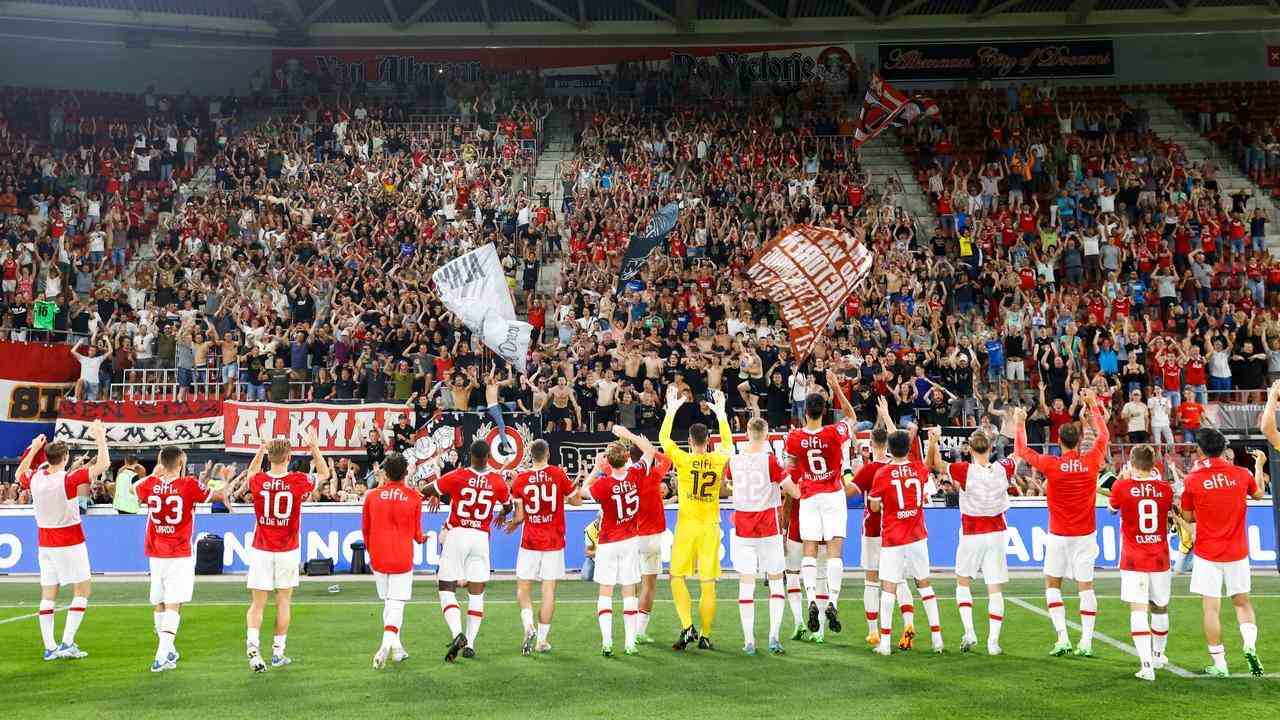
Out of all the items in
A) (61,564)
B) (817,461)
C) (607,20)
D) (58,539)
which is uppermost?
(607,20)

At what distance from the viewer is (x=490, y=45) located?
1631 inches

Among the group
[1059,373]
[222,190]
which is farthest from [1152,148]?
[222,190]

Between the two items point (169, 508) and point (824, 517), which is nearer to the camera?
point (169, 508)

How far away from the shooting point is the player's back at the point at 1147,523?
1114cm

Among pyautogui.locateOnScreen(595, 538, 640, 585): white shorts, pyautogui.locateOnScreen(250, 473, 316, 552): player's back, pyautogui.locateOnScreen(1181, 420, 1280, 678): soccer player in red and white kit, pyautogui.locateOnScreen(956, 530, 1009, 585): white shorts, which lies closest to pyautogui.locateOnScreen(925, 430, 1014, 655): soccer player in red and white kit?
pyautogui.locateOnScreen(956, 530, 1009, 585): white shorts

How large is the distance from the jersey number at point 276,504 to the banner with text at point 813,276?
543 inches

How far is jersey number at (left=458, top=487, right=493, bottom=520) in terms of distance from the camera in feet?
41.2

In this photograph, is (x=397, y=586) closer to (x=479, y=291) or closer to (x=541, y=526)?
(x=541, y=526)

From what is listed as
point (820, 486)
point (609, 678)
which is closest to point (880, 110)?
point (820, 486)

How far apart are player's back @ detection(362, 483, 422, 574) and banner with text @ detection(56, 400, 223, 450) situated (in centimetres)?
1487

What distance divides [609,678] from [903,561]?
137 inches

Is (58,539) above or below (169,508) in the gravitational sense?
below

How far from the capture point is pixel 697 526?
12.9 m

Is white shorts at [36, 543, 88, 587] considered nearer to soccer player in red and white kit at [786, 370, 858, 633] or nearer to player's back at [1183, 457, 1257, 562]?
soccer player in red and white kit at [786, 370, 858, 633]
